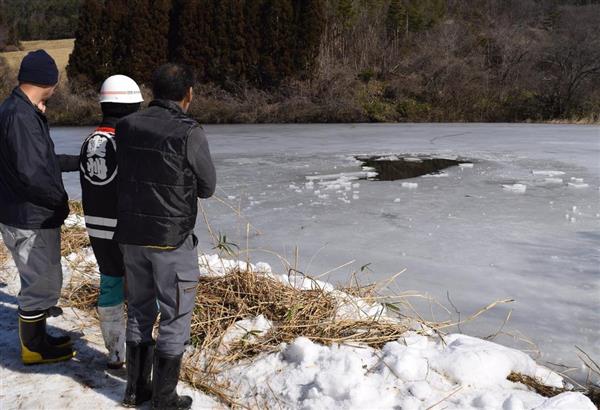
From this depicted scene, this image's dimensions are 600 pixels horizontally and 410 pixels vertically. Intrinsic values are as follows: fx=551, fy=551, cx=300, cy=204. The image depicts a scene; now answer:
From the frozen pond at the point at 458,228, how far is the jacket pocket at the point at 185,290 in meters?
1.42

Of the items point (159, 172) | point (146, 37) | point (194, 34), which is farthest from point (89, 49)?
point (159, 172)

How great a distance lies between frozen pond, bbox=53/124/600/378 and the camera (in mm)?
2971

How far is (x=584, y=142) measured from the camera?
9.92 meters

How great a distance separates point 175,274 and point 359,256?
2.01 m

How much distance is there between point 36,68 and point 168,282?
1.12 meters

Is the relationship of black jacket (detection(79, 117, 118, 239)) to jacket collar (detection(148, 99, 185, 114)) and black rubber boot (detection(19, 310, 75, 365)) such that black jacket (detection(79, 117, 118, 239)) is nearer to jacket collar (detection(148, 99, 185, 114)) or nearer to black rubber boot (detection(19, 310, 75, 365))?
jacket collar (detection(148, 99, 185, 114))

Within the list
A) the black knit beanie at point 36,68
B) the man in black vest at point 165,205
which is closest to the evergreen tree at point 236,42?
the black knit beanie at point 36,68

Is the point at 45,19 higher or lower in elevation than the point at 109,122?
higher

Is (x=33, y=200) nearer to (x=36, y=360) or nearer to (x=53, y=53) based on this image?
(x=36, y=360)

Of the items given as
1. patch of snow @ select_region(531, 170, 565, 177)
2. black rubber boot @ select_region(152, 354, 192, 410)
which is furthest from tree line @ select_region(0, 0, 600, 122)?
black rubber boot @ select_region(152, 354, 192, 410)

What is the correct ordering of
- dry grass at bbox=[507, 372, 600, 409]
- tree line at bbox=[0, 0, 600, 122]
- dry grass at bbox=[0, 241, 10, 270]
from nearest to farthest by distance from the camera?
dry grass at bbox=[507, 372, 600, 409] < dry grass at bbox=[0, 241, 10, 270] < tree line at bbox=[0, 0, 600, 122]

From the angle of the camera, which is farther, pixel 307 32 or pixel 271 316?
pixel 307 32

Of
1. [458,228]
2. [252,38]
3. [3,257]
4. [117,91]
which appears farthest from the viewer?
[252,38]

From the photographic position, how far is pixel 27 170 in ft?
7.31
